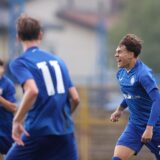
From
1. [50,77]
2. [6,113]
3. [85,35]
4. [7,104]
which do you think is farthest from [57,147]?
[85,35]

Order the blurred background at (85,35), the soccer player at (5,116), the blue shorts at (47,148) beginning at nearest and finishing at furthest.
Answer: the blue shorts at (47,148) → the soccer player at (5,116) → the blurred background at (85,35)

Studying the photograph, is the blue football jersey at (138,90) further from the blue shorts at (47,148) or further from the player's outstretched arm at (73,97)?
the blue shorts at (47,148)

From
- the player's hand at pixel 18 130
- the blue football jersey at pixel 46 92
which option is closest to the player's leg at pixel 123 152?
the blue football jersey at pixel 46 92

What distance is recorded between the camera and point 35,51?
27.9 feet

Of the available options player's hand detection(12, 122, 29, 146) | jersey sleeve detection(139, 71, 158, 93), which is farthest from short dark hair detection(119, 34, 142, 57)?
player's hand detection(12, 122, 29, 146)

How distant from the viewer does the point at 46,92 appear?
27.6 feet

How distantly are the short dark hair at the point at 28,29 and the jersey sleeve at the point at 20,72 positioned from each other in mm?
247

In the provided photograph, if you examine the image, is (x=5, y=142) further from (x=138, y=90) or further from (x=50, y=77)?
(x=50, y=77)

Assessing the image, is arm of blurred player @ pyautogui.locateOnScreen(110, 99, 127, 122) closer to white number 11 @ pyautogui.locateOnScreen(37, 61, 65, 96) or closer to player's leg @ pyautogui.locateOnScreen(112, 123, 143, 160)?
player's leg @ pyautogui.locateOnScreen(112, 123, 143, 160)

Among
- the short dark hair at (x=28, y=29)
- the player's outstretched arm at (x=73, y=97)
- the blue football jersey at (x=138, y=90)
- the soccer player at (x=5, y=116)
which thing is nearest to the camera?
the short dark hair at (x=28, y=29)

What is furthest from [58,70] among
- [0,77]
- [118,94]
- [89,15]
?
[89,15]

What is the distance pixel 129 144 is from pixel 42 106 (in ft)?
5.92

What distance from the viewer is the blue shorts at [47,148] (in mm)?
8492

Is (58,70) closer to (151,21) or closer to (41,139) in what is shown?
(41,139)
